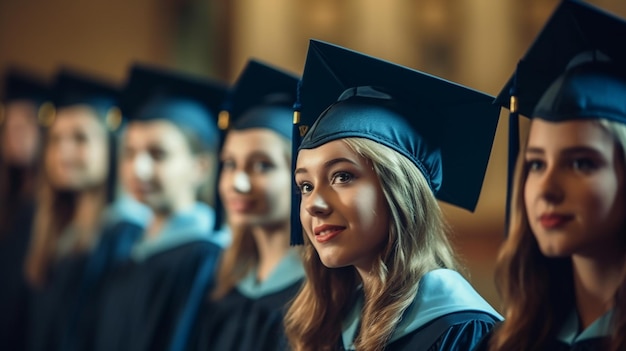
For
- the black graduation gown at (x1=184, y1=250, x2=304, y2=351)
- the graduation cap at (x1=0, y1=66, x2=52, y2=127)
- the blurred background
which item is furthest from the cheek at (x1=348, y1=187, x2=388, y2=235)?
the blurred background

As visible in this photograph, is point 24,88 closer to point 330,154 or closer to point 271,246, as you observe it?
point 271,246

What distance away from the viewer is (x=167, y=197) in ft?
9.85

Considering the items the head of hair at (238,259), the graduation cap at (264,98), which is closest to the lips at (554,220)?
the graduation cap at (264,98)

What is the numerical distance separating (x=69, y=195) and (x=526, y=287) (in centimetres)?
270

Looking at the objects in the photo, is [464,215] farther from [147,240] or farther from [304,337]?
[304,337]

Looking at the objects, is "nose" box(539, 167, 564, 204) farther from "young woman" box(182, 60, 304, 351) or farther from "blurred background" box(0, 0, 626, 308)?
"blurred background" box(0, 0, 626, 308)

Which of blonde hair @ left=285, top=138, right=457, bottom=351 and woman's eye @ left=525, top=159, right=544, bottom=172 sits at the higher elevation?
woman's eye @ left=525, top=159, right=544, bottom=172

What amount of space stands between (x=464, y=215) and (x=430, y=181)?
3.40 meters

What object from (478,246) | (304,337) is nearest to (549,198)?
(304,337)

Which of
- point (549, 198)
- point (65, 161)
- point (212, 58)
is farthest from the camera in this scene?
point (212, 58)

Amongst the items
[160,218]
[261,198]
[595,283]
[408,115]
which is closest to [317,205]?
[408,115]

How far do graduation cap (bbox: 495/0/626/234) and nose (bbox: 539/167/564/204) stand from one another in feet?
0.33

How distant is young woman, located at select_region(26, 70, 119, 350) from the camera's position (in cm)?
352

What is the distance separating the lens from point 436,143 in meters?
1.70
